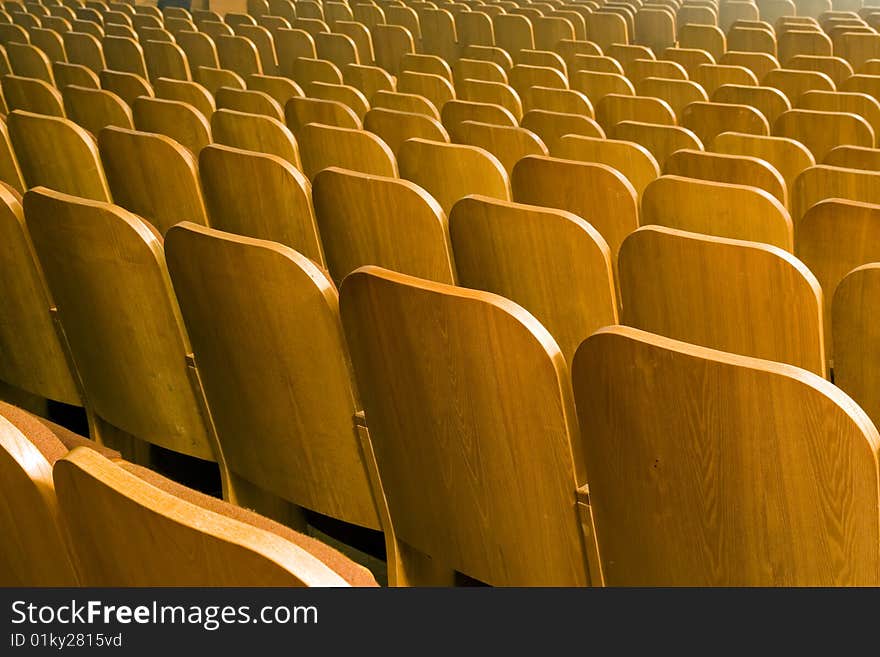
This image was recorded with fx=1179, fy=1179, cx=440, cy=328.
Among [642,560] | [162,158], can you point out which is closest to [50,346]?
[162,158]

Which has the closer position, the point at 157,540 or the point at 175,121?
the point at 157,540

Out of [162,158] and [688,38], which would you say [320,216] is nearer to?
[162,158]

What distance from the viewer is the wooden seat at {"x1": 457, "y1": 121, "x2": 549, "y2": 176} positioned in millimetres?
1189

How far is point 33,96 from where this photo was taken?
1.54 meters

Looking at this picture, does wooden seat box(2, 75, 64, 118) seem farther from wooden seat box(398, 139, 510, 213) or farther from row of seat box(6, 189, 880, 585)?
row of seat box(6, 189, 880, 585)

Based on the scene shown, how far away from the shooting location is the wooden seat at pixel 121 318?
2.33ft

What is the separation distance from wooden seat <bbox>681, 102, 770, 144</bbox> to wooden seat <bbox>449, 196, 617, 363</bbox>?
657mm

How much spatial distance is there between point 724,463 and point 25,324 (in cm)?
59

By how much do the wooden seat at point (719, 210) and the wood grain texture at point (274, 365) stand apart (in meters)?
0.33

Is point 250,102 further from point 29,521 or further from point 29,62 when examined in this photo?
point 29,521

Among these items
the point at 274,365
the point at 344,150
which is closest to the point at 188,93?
the point at 344,150

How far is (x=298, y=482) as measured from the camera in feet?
2.32

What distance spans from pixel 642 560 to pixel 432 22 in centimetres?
197

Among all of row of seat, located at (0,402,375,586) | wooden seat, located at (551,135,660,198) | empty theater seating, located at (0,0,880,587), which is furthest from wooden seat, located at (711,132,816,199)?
row of seat, located at (0,402,375,586)
